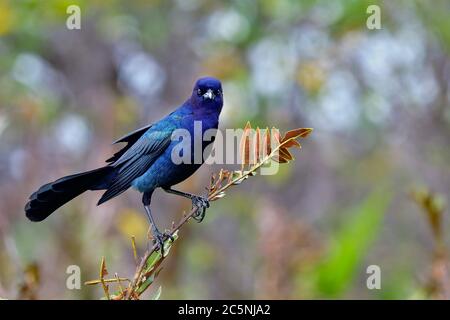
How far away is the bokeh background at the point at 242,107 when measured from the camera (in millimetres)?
9203

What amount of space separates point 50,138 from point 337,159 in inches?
181

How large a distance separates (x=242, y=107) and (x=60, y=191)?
787cm

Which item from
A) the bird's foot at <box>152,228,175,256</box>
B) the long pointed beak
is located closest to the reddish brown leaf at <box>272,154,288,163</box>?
the bird's foot at <box>152,228,175,256</box>

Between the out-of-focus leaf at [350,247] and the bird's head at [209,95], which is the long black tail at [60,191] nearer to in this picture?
the bird's head at [209,95]

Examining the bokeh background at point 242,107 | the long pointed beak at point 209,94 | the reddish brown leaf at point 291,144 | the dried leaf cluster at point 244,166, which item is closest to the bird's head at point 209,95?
the long pointed beak at point 209,94

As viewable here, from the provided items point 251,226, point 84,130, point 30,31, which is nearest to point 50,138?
point 84,130

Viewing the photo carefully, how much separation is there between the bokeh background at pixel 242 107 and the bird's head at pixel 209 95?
13.2 feet

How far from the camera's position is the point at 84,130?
39.0 feet

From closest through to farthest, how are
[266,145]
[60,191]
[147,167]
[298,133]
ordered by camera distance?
[298,133] < [266,145] < [60,191] < [147,167]

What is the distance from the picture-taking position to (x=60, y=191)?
85.9 inches

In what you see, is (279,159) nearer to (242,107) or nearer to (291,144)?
(291,144)

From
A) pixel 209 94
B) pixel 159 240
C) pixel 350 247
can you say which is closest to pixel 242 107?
pixel 350 247

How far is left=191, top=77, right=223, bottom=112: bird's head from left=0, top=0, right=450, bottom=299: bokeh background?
13.2ft
